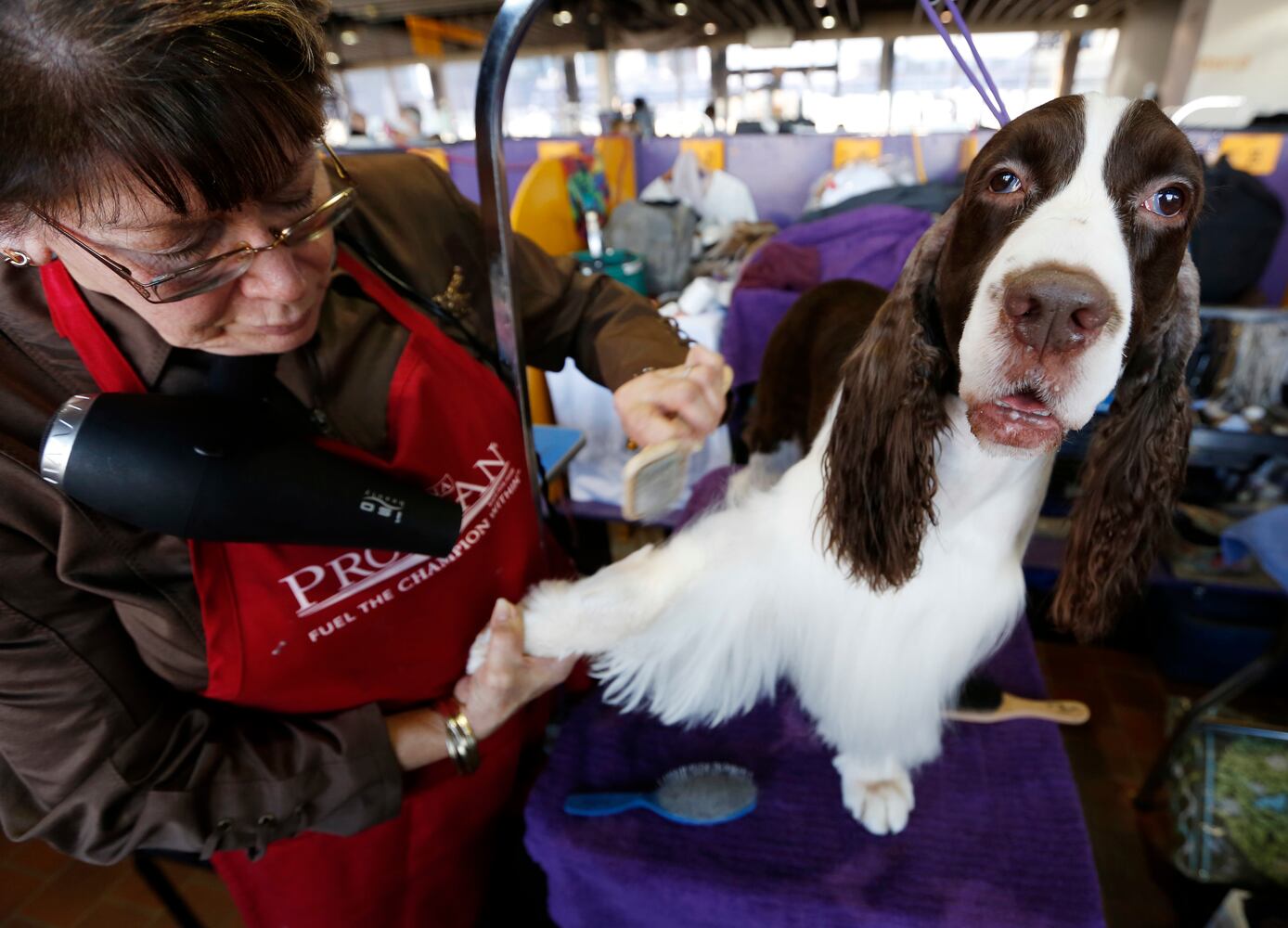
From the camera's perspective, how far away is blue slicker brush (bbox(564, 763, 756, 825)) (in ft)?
2.95

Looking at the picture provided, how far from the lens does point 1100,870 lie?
1.62m

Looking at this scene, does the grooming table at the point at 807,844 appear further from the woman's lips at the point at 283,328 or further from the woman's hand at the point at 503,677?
the woman's lips at the point at 283,328

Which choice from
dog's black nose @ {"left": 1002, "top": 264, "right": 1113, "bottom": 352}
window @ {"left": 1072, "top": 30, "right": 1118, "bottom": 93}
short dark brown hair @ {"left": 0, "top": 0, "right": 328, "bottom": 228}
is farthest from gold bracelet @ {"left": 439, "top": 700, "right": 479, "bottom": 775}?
window @ {"left": 1072, "top": 30, "right": 1118, "bottom": 93}

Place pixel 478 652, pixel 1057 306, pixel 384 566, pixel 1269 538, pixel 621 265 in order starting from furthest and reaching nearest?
pixel 621 265
pixel 1269 538
pixel 478 652
pixel 384 566
pixel 1057 306

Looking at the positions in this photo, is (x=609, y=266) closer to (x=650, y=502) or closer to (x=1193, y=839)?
(x=650, y=502)

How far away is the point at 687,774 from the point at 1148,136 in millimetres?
854

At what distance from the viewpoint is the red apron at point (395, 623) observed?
2.60ft

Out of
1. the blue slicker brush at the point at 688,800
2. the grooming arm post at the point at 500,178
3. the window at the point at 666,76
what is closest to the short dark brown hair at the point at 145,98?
the grooming arm post at the point at 500,178

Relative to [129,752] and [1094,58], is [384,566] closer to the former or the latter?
[129,752]

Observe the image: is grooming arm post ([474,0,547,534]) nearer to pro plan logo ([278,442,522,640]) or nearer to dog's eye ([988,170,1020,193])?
pro plan logo ([278,442,522,640])

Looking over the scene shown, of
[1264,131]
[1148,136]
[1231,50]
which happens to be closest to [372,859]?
[1148,136]

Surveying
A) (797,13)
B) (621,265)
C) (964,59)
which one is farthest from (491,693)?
(797,13)

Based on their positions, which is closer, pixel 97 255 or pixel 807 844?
pixel 97 255

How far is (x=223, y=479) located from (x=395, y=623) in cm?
32
